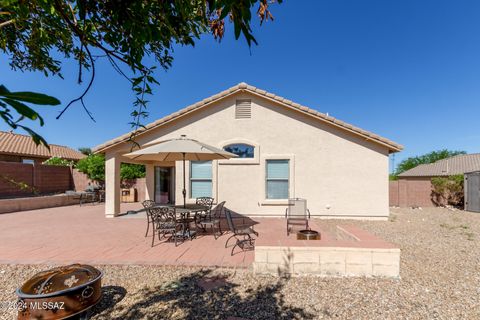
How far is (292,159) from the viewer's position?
10719 millimetres

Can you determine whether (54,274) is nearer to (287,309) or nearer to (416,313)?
(287,309)

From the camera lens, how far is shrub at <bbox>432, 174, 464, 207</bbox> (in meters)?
16.2

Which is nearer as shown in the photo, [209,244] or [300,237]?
[300,237]

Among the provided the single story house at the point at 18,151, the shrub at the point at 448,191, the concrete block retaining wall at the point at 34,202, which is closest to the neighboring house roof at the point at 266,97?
the concrete block retaining wall at the point at 34,202

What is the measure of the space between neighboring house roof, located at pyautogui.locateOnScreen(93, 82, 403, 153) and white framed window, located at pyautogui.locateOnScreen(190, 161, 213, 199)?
92.6 inches

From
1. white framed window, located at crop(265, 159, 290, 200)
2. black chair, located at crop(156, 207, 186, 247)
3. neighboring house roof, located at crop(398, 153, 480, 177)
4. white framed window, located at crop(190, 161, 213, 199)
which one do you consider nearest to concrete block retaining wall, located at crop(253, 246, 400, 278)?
black chair, located at crop(156, 207, 186, 247)

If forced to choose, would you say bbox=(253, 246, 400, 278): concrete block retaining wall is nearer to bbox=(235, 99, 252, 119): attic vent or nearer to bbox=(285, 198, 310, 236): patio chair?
bbox=(285, 198, 310, 236): patio chair

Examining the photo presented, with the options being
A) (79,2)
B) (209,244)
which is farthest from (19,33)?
(209,244)

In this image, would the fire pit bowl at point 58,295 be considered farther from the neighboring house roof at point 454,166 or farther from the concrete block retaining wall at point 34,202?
the neighboring house roof at point 454,166

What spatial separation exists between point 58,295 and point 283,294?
10.7 ft

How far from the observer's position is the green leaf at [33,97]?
0.75m

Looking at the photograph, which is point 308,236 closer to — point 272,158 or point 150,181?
point 272,158

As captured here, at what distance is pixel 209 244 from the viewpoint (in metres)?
6.65

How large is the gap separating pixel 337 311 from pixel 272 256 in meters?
1.45
